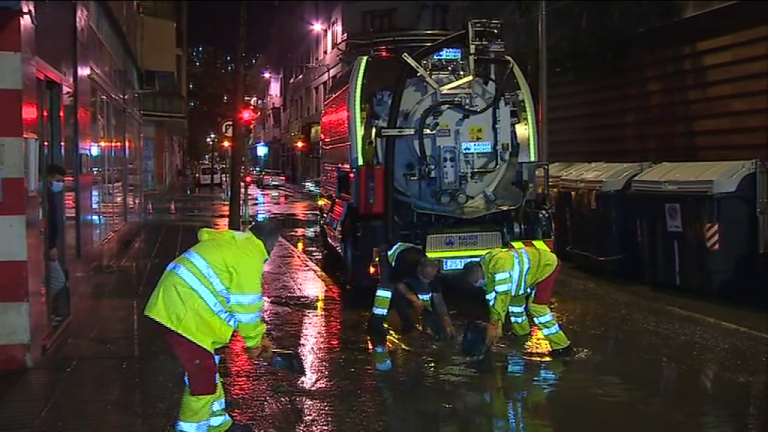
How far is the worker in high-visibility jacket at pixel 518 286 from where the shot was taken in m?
7.55

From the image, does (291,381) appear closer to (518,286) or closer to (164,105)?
(518,286)

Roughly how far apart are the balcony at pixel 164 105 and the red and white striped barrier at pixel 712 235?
33.0m

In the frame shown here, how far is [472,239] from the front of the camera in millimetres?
10953

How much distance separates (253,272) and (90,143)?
9322 mm

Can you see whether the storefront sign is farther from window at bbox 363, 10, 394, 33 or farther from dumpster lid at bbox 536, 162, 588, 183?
window at bbox 363, 10, 394, 33

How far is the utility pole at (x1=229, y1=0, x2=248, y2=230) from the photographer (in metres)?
21.0

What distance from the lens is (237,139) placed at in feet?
74.1

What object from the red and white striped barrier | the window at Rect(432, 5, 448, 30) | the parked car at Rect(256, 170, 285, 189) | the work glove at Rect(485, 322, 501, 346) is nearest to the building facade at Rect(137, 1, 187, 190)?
the parked car at Rect(256, 170, 285, 189)

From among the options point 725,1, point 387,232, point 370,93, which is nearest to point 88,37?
point 370,93

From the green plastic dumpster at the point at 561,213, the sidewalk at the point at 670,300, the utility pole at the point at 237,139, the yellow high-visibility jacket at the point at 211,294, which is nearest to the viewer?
the yellow high-visibility jacket at the point at 211,294

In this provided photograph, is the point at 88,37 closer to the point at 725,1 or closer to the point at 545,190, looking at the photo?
the point at 545,190

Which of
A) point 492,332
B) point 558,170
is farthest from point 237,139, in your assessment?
point 492,332

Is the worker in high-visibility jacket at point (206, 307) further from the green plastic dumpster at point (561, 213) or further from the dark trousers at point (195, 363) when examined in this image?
the green plastic dumpster at point (561, 213)

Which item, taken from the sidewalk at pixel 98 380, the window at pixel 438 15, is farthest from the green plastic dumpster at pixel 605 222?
the window at pixel 438 15
